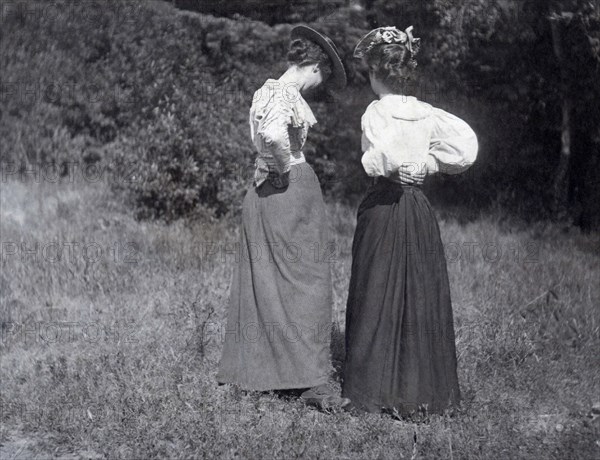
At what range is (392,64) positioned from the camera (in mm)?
4672

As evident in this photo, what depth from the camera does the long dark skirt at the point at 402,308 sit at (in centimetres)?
471

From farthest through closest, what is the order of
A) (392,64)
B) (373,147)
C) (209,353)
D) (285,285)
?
1. (209,353)
2. (285,285)
3. (392,64)
4. (373,147)

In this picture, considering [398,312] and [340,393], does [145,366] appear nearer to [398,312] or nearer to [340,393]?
[340,393]

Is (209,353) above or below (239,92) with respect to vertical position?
below

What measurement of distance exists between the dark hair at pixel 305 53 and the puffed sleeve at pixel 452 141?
31.1 inches

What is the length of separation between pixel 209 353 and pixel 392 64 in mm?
2494

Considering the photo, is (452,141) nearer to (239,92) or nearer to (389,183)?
(389,183)

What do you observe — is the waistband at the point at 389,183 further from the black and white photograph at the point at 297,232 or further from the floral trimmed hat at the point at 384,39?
the floral trimmed hat at the point at 384,39

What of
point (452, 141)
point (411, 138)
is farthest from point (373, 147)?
point (452, 141)

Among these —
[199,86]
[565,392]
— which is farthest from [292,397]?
[199,86]

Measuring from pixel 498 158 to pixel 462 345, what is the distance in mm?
6095

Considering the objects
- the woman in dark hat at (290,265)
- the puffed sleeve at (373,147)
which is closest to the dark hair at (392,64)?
the puffed sleeve at (373,147)

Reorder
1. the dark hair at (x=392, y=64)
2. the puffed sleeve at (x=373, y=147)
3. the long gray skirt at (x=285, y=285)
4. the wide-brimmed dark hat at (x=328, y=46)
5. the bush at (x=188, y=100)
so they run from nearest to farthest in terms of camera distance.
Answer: the puffed sleeve at (x=373, y=147)
the dark hair at (x=392, y=64)
the wide-brimmed dark hat at (x=328, y=46)
the long gray skirt at (x=285, y=285)
the bush at (x=188, y=100)

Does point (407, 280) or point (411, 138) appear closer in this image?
point (411, 138)
